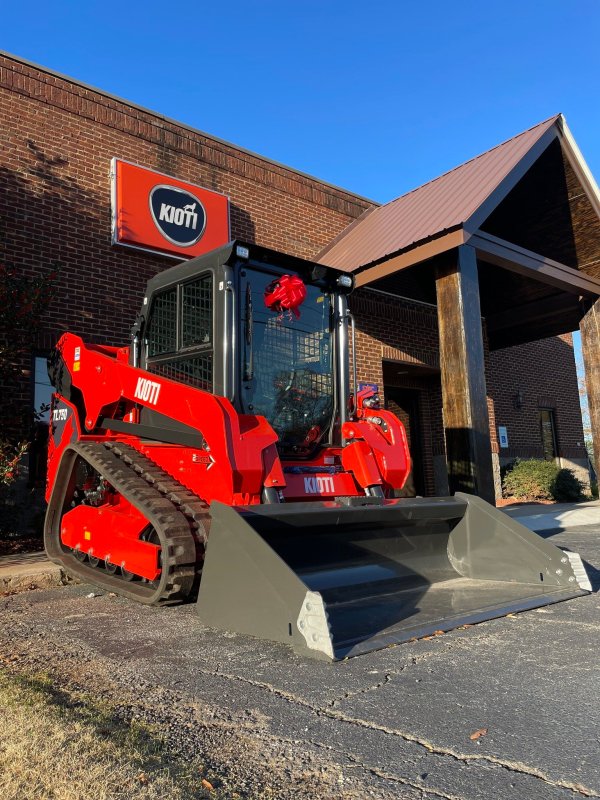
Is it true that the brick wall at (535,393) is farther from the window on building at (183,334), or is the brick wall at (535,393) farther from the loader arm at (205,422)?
the loader arm at (205,422)

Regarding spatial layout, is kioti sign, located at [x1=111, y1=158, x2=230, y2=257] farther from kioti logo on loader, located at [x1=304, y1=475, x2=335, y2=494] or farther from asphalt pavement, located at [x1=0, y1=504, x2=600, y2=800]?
asphalt pavement, located at [x1=0, y1=504, x2=600, y2=800]

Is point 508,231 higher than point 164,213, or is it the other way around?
point 508,231

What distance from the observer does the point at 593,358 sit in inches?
460

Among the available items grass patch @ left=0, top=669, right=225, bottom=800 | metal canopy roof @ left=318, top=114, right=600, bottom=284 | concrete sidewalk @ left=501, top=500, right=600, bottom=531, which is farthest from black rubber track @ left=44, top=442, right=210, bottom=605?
concrete sidewalk @ left=501, top=500, right=600, bottom=531

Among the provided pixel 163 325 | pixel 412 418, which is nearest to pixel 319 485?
pixel 163 325

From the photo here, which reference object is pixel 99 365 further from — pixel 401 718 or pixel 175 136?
pixel 175 136

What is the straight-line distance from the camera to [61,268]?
898 centimetres

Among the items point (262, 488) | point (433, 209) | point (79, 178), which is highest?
point (79, 178)

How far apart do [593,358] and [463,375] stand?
14.6 feet

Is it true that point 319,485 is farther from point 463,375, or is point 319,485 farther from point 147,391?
point 463,375

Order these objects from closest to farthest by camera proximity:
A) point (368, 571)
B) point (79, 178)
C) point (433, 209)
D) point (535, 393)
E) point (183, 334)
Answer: point (368, 571), point (183, 334), point (79, 178), point (433, 209), point (535, 393)

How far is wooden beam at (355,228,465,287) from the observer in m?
8.57

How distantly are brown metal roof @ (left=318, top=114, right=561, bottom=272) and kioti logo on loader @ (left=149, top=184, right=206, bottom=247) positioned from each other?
7.88ft

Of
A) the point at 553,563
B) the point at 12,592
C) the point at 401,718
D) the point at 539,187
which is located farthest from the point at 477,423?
the point at 401,718
